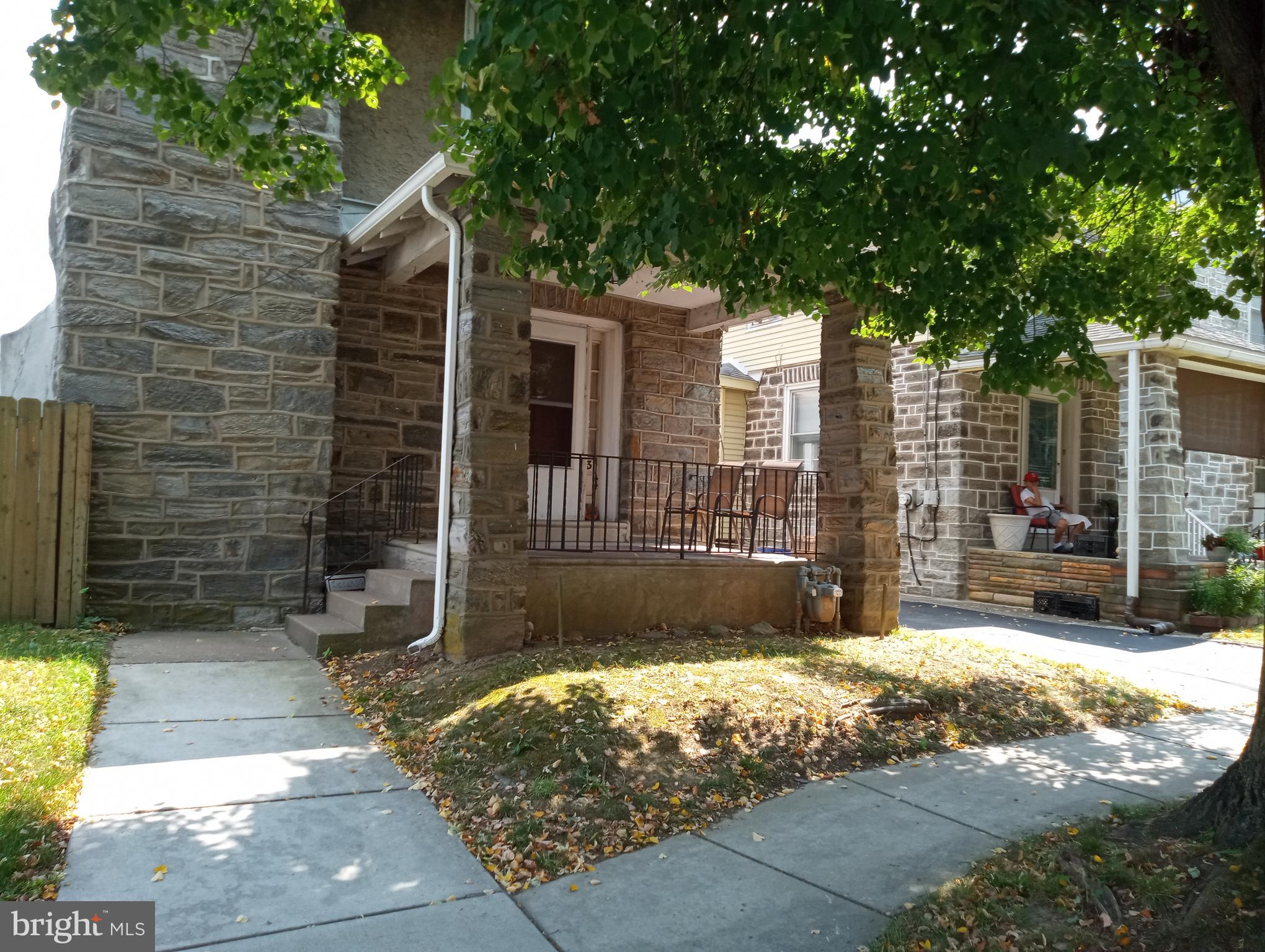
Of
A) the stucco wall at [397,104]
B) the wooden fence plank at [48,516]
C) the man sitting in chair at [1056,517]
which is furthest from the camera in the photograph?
the man sitting in chair at [1056,517]

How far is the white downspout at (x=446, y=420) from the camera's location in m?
6.25

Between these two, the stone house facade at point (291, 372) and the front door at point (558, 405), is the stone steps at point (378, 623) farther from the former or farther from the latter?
the front door at point (558, 405)

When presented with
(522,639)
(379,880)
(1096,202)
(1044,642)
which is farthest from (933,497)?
(379,880)

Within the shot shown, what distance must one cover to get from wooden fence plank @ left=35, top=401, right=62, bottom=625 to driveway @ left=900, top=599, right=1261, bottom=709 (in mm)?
7997

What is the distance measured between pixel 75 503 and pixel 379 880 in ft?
16.2

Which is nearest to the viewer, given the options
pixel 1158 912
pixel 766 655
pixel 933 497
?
pixel 1158 912

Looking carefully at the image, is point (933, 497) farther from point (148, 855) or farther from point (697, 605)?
point (148, 855)

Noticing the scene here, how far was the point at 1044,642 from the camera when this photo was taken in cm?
907

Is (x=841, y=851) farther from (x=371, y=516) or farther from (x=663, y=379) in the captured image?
(x=663, y=379)

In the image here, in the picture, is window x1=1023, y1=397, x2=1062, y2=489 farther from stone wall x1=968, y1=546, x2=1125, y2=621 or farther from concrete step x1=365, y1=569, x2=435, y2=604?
concrete step x1=365, y1=569, x2=435, y2=604

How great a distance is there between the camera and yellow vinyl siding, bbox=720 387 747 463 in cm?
1508

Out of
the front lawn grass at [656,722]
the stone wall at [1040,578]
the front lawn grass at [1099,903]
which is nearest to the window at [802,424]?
the stone wall at [1040,578]

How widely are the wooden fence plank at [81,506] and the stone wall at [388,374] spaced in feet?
6.33

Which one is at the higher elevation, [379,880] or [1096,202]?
[1096,202]
